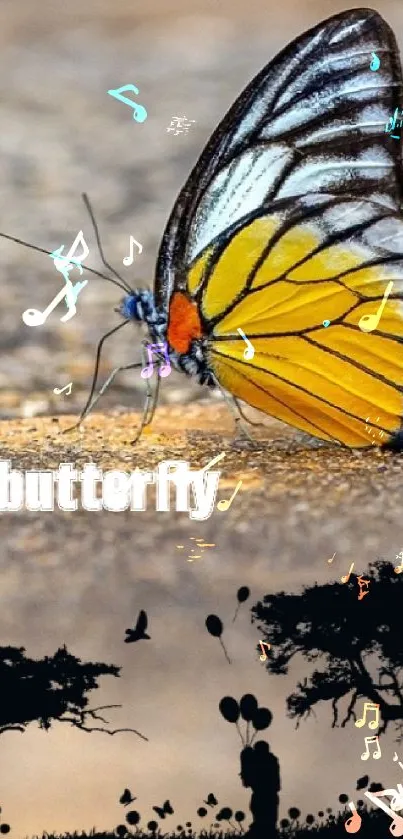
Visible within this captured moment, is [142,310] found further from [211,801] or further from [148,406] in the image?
[211,801]

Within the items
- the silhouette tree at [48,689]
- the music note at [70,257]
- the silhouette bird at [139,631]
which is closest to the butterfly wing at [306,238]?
the music note at [70,257]

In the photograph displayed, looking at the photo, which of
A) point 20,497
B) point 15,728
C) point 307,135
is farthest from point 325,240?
point 15,728

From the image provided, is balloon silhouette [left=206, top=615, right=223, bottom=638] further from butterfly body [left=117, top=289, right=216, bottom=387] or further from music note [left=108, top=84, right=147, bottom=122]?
music note [left=108, top=84, right=147, bottom=122]

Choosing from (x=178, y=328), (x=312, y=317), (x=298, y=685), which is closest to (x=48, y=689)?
(x=298, y=685)

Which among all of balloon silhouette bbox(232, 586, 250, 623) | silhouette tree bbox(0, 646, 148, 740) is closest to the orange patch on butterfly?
balloon silhouette bbox(232, 586, 250, 623)

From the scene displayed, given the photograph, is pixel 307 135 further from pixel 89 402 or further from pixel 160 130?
pixel 89 402

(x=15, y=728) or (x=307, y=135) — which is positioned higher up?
(x=307, y=135)
